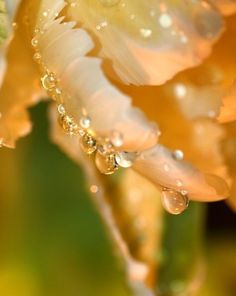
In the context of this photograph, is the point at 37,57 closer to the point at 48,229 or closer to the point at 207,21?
the point at 207,21

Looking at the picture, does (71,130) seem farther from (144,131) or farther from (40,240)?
(40,240)

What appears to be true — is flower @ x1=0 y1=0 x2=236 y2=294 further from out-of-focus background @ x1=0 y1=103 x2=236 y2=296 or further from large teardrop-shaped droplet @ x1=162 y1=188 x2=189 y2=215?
out-of-focus background @ x1=0 y1=103 x2=236 y2=296

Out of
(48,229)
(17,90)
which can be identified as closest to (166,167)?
(17,90)

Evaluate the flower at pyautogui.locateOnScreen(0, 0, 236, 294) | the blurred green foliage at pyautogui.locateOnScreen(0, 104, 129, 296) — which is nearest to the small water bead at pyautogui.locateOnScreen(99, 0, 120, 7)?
the flower at pyautogui.locateOnScreen(0, 0, 236, 294)

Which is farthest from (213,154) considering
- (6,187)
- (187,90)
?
(6,187)

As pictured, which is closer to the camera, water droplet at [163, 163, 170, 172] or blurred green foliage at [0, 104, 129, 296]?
water droplet at [163, 163, 170, 172]

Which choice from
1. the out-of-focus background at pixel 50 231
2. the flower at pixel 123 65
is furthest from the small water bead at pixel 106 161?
the out-of-focus background at pixel 50 231
